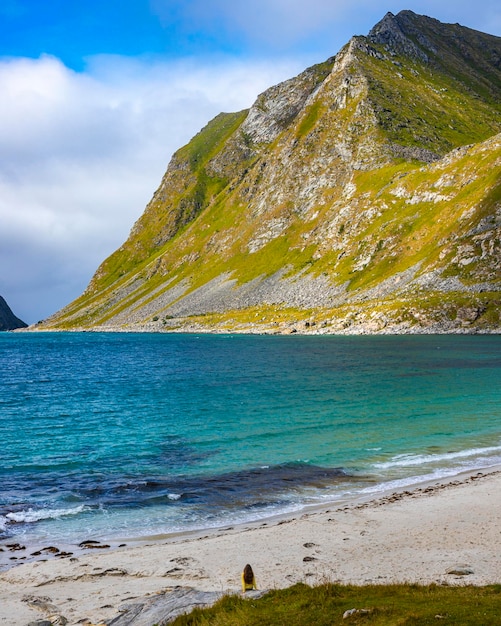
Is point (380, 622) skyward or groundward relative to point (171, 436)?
skyward

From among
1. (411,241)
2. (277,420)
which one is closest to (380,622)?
(277,420)

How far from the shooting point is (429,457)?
1427 inches

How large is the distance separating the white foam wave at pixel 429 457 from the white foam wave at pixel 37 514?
61.8 feet

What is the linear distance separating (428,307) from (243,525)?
452ft

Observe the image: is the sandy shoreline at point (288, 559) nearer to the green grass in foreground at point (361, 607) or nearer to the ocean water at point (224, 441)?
the green grass in foreground at point (361, 607)

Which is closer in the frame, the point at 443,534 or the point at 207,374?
the point at 443,534


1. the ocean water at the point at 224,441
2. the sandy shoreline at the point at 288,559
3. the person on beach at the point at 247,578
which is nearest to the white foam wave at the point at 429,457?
the ocean water at the point at 224,441

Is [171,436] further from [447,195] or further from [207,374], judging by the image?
[447,195]

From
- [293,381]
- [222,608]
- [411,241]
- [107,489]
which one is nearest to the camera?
[222,608]

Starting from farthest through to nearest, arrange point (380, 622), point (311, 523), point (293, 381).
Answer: point (293, 381) < point (311, 523) < point (380, 622)

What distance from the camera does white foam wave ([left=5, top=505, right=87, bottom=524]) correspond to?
25.9 meters

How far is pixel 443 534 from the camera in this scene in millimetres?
21641

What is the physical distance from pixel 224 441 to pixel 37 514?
1775cm

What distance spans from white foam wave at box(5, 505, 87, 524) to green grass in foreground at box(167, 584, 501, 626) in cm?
1639
